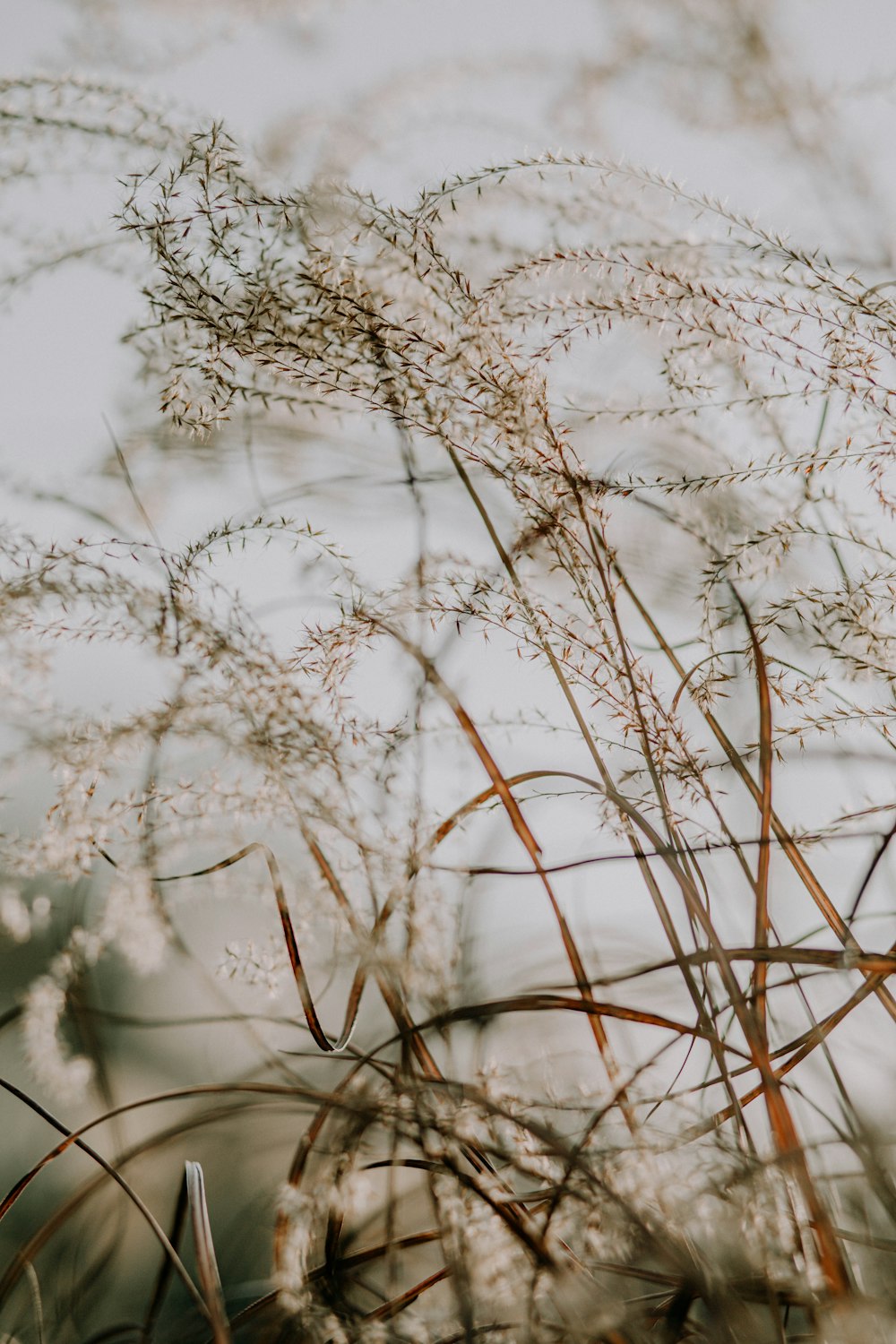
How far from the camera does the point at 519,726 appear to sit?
0.27m

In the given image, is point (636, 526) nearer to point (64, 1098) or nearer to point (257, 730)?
point (257, 730)

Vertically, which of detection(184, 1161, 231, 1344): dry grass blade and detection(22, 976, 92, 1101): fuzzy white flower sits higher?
detection(22, 976, 92, 1101): fuzzy white flower

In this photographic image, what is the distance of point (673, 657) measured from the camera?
28 centimetres

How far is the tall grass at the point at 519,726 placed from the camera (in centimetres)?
19

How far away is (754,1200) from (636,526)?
0.81 feet

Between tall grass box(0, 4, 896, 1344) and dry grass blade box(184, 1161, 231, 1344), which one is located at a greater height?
tall grass box(0, 4, 896, 1344)

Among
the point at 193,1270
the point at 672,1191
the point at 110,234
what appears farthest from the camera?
the point at 193,1270

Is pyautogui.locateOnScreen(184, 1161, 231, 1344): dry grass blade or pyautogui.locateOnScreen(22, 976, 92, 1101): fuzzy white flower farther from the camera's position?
pyautogui.locateOnScreen(22, 976, 92, 1101): fuzzy white flower

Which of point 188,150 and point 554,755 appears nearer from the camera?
point 188,150

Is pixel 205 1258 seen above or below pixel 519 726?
below

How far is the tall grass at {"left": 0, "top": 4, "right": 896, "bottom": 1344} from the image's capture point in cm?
19

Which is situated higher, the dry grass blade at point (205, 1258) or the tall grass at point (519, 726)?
the tall grass at point (519, 726)

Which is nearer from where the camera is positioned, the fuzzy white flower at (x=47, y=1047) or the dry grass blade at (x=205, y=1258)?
the dry grass blade at (x=205, y=1258)

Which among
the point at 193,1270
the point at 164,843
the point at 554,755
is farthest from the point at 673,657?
the point at 193,1270
